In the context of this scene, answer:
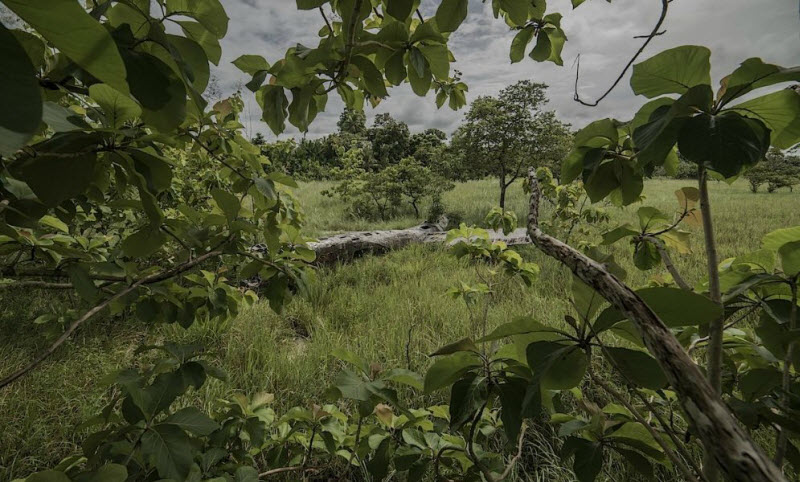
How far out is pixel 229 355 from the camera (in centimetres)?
219

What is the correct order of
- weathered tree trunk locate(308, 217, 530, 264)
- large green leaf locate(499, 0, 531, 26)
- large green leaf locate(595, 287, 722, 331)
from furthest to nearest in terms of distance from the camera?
weathered tree trunk locate(308, 217, 530, 264), large green leaf locate(499, 0, 531, 26), large green leaf locate(595, 287, 722, 331)

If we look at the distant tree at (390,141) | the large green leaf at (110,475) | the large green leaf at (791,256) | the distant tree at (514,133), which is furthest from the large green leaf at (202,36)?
the distant tree at (390,141)

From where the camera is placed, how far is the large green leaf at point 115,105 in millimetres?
473

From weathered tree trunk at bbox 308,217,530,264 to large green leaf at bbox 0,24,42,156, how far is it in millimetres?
3521

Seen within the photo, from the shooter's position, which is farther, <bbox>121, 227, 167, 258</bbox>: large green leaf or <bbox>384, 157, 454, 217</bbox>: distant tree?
<bbox>384, 157, 454, 217</bbox>: distant tree

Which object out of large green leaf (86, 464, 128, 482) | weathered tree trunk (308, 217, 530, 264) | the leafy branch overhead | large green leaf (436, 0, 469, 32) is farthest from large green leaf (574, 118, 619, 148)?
weathered tree trunk (308, 217, 530, 264)

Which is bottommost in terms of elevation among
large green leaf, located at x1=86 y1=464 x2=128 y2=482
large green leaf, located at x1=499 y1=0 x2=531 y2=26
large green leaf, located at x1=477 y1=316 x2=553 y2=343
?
large green leaf, located at x1=86 y1=464 x2=128 y2=482

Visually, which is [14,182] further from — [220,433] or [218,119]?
[220,433]

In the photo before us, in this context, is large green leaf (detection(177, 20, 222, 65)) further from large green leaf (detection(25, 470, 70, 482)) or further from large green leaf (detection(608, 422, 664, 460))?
large green leaf (detection(608, 422, 664, 460))

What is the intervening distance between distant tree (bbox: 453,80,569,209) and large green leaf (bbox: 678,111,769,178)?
6798mm

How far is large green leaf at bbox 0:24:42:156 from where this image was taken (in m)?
Answer: 0.16

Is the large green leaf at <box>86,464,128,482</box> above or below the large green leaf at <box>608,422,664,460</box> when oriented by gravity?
above

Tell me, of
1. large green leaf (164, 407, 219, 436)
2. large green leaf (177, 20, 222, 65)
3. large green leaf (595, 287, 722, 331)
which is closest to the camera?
large green leaf (595, 287, 722, 331)

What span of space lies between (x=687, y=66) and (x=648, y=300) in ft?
0.92
